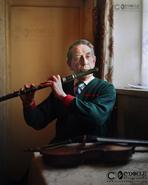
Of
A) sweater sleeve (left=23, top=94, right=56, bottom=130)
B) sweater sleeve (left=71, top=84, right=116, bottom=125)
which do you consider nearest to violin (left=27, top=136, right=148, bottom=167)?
sweater sleeve (left=71, top=84, right=116, bottom=125)

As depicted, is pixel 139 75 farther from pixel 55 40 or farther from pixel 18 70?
pixel 18 70

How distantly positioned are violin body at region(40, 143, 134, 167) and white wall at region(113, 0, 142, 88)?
3.24 ft

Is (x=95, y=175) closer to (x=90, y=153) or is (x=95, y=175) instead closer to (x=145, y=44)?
(x=90, y=153)

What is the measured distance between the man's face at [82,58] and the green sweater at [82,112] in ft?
0.28

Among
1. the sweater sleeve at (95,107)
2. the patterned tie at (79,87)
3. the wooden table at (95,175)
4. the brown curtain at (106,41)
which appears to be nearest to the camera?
the wooden table at (95,175)

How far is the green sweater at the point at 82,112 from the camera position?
1.44 meters

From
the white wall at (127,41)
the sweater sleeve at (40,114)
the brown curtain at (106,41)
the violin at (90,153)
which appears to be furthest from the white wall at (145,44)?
the violin at (90,153)

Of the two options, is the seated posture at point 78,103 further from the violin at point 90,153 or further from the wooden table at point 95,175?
the wooden table at point 95,175

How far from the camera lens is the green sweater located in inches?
56.8

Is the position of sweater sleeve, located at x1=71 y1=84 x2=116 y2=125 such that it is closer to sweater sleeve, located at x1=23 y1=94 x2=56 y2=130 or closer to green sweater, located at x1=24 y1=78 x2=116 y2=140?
green sweater, located at x1=24 y1=78 x2=116 y2=140

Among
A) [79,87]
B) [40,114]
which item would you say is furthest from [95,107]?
[40,114]

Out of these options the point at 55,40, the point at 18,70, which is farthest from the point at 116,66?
the point at 18,70

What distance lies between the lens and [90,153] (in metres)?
1.09

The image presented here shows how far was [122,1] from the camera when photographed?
2012 mm
